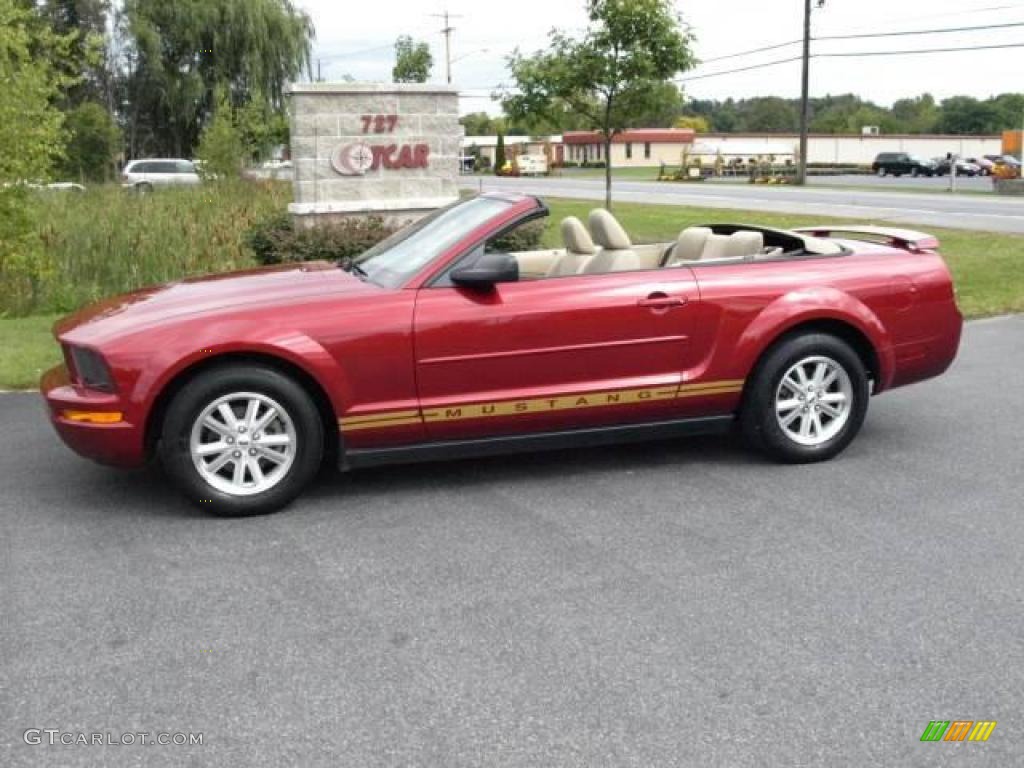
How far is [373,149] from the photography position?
1345 centimetres

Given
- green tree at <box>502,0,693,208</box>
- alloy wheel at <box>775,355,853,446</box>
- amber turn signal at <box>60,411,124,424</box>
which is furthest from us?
green tree at <box>502,0,693,208</box>

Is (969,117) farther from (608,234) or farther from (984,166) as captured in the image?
(608,234)

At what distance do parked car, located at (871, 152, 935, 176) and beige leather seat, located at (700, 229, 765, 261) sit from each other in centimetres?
5690

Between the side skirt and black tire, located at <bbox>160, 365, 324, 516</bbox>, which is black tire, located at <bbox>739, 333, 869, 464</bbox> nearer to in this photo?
the side skirt

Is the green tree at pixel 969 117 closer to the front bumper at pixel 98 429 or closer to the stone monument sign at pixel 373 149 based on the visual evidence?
the stone monument sign at pixel 373 149

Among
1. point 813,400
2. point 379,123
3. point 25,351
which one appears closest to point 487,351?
point 813,400

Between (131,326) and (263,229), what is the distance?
7.93 m

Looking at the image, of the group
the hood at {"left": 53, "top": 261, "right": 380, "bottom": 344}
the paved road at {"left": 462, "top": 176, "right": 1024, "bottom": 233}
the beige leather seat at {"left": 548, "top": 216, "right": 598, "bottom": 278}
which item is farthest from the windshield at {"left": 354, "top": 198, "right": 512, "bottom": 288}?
the paved road at {"left": 462, "top": 176, "right": 1024, "bottom": 233}

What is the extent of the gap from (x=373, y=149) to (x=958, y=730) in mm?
11412

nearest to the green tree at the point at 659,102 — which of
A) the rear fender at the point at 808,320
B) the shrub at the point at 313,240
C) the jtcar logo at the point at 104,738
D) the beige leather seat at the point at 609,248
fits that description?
the shrub at the point at 313,240

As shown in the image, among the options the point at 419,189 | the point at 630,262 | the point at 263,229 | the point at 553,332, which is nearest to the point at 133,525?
the point at 553,332

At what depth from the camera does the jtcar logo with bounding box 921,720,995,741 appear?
10.1ft

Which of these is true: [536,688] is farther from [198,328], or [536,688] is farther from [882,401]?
[882,401]

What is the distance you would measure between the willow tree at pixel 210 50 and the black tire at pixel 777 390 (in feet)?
108
